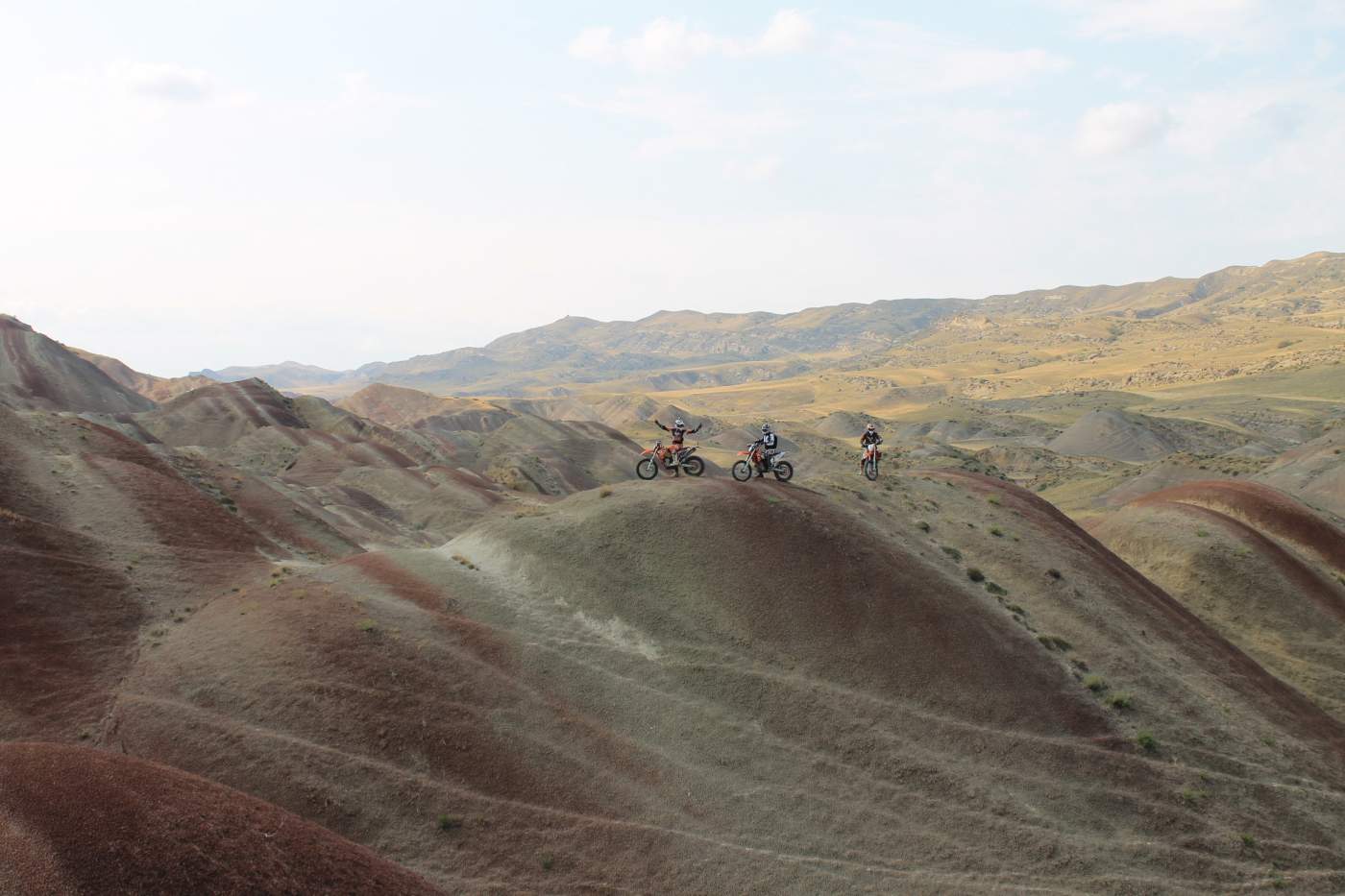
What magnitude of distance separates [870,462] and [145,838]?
118 ft

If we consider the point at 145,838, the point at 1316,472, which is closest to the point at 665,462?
the point at 145,838

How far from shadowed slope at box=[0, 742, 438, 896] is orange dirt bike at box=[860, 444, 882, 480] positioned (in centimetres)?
3206

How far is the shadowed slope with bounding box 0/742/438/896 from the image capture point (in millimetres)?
12953

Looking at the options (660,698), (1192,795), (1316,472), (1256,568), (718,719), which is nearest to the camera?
(1192,795)

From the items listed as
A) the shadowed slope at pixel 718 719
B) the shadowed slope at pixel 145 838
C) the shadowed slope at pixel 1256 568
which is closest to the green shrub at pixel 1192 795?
the shadowed slope at pixel 718 719

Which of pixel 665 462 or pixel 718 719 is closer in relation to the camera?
pixel 718 719

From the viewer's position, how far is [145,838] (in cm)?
1378

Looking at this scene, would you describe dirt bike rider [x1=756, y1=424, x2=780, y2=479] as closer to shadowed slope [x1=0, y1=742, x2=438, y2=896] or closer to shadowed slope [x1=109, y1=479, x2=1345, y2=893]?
shadowed slope [x1=109, y1=479, x2=1345, y2=893]

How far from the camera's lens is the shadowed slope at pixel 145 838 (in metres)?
13.0

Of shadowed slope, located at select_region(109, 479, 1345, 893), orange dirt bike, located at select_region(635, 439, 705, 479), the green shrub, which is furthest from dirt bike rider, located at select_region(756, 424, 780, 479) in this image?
the green shrub

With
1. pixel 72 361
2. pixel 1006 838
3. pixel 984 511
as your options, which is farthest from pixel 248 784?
pixel 72 361

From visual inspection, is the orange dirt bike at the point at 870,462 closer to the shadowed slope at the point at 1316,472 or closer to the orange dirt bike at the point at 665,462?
the orange dirt bike at the point at 665,462

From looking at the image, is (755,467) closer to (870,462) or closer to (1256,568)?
(870,462)

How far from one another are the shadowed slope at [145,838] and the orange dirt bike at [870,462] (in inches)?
1262
